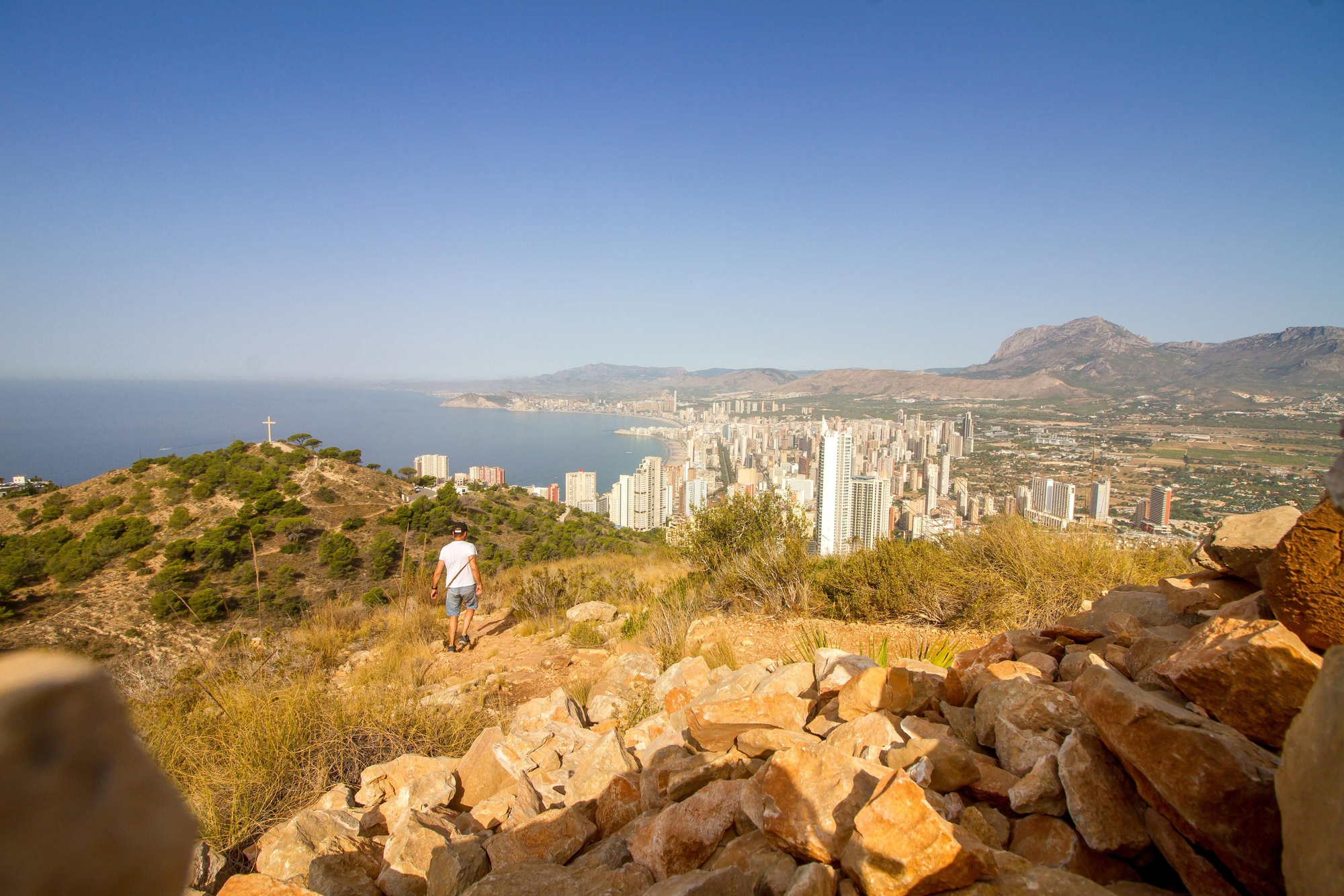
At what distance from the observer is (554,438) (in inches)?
3017

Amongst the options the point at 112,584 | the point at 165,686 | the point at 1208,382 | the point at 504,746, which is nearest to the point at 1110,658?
the point at 504,746

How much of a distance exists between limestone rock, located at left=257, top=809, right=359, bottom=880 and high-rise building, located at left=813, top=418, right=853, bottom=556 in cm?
1148

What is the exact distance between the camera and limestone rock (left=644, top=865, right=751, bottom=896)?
200 centimetres

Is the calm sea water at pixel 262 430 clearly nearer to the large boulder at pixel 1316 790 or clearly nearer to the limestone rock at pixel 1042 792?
the limestone rock at pixel 1042 792

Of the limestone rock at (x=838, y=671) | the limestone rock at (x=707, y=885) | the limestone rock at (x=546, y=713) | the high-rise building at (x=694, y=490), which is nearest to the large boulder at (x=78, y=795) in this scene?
the limestone rock at (x=707, y=885)

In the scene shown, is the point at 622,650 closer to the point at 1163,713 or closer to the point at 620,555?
the point at 1163,713

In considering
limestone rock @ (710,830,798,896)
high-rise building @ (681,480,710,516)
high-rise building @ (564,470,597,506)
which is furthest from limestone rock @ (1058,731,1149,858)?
high-rise building @ (564,470,597,506)

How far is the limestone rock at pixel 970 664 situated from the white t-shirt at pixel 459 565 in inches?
231

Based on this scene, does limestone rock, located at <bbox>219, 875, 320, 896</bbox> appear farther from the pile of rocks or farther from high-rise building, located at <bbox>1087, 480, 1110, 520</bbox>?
high-rise building, located at <bbox>1087, 480, 1110, 520</bbox>

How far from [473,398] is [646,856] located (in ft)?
348

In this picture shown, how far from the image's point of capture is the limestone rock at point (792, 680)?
13.7 feet

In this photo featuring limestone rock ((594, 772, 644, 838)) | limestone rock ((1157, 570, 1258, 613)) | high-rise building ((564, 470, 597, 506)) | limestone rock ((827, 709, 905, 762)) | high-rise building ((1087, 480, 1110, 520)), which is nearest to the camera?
limestone rock ((827, 709, 905, 762))

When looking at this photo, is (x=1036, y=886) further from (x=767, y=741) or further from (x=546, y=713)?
(x=546, y=713)

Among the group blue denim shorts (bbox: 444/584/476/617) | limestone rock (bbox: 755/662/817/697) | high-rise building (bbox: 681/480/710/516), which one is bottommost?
high-rise building (bbox: 681/480/710/516)
